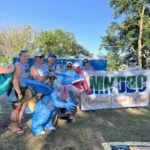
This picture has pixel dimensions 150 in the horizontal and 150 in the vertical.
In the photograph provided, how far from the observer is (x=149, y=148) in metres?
4.79

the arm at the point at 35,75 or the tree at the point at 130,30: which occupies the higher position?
the tree at the point at 130,30

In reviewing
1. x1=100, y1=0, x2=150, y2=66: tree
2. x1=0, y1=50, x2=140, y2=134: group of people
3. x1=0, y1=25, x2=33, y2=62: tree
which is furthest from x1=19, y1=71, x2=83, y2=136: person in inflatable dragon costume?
x1=0, y1=25, x2=33, y2=62: tree

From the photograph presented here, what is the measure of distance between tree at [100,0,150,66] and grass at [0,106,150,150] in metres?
20.2

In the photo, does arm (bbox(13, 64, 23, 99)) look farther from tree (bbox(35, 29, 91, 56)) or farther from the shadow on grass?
tree (bbox(35, 29, 91, 56))

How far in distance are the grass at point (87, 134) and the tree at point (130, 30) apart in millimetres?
20210

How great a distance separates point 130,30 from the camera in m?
28.5

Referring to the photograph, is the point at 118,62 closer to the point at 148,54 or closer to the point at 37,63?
the point at 148,54

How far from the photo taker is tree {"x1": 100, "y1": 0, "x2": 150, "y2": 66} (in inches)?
1068

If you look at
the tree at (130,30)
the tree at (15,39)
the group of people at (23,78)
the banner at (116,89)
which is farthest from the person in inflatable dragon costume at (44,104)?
the tree at (15,39)

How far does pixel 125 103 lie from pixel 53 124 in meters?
3.07

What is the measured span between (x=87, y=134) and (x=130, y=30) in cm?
2415

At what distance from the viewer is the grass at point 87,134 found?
16.5 ft

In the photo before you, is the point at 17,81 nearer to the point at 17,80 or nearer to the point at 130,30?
the point at 17,80

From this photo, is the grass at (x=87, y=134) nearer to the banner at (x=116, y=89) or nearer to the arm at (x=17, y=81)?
the banner at (x=116, y=89)
